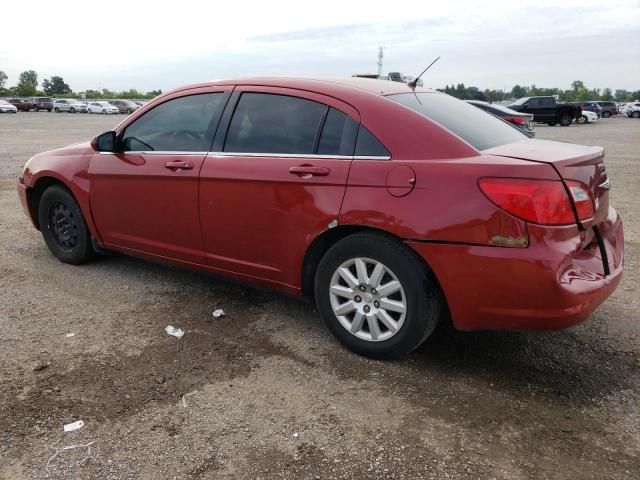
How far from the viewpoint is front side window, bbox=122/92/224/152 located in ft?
12.8

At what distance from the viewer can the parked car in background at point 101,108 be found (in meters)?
53.4

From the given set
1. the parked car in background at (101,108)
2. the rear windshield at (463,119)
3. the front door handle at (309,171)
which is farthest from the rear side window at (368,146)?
the parked car in background at (101,108)

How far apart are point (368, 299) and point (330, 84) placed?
1.35 meters

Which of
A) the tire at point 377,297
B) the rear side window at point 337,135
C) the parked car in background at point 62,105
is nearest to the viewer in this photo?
the tire at point 377,297

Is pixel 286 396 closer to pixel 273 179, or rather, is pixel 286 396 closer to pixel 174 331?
pixel 174 331

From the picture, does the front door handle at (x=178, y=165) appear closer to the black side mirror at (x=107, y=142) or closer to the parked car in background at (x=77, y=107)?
the black side mirror at (x=107, y=142)

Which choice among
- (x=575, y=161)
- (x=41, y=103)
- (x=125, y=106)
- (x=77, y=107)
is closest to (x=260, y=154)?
(x=575, y=161)

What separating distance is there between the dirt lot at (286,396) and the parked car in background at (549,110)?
30976 mm

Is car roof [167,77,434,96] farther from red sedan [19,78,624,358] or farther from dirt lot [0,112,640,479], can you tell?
dirt lot [0,112,640,479]

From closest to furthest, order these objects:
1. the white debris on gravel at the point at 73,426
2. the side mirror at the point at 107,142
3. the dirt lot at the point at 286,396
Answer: the dirt lot at the point at 286,396
the white debris on gravel at the point at 73,426
the side mirror at the point at 107,142

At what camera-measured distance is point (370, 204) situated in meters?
3.08

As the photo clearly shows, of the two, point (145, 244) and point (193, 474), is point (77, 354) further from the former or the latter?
point (193, 474)

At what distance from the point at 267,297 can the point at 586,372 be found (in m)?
2.24

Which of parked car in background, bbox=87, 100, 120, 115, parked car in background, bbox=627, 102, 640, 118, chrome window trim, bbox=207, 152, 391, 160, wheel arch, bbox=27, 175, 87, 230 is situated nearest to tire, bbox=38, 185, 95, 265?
wheel arch, bbox=27, 175, 87, 230
